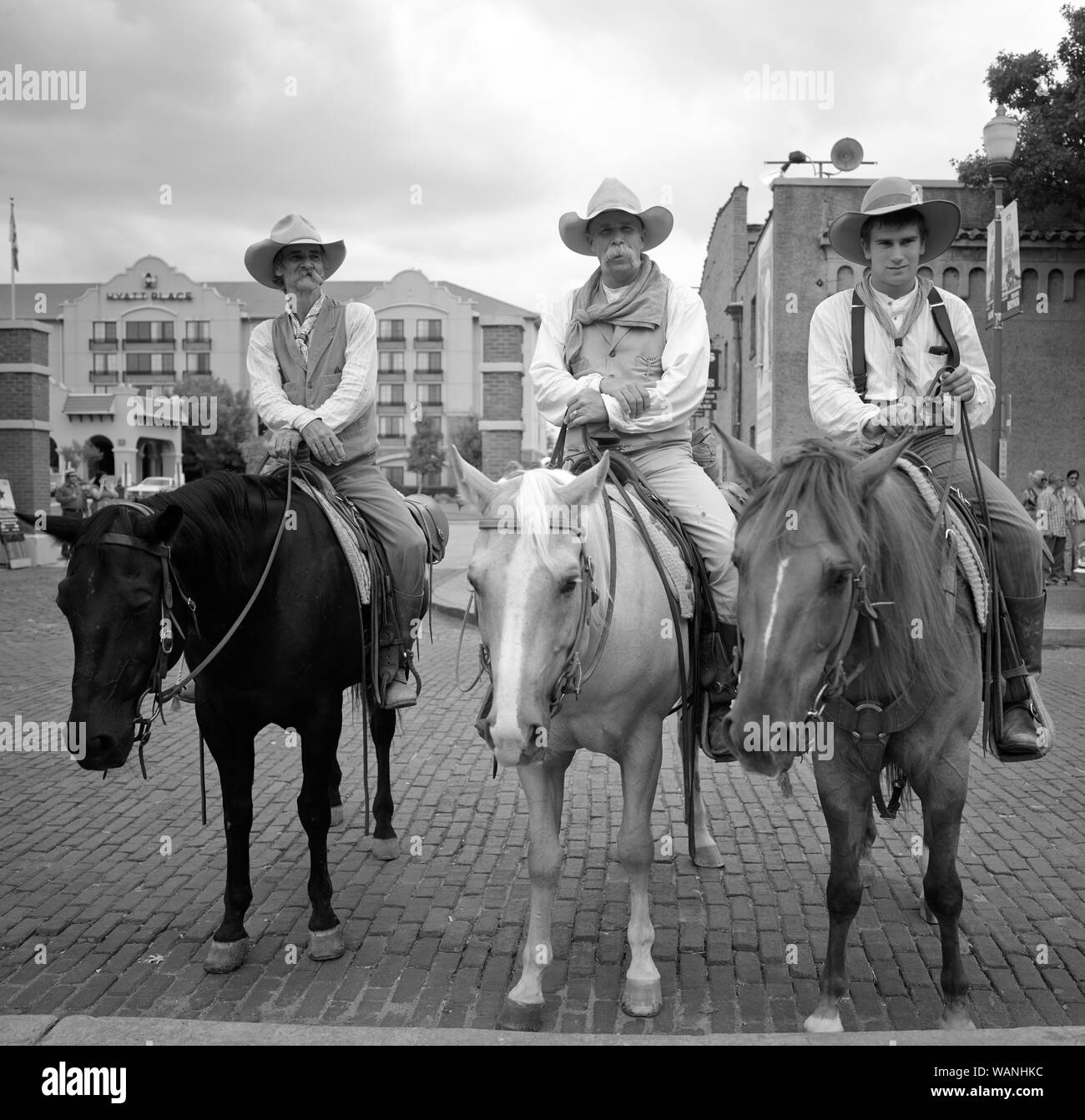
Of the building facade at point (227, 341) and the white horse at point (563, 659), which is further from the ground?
the building facade at point (227, 341)

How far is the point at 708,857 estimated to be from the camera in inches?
199

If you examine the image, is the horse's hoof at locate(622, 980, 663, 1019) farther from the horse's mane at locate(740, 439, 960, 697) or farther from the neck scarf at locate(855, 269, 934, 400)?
the neck scarf at locate(855, 269, 934, 400)

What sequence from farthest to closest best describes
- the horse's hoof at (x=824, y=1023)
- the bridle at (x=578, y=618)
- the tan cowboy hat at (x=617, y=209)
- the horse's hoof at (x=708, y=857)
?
1. the horse's hoof at (x=708, y=857)
2. the tan cowboy hat at (x=617, y=209)
3. the horse's hoof at (x=824, y=1023)
4. the bridle at (x=578, y=618)

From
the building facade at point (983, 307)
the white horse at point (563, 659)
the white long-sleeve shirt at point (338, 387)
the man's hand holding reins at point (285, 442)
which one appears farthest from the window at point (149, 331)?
the white horse at point (563, 659)

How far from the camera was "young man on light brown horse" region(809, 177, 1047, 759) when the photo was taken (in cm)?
369

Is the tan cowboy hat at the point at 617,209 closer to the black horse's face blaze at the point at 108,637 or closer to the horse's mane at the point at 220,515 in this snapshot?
the horse's mane at the point at 220,515

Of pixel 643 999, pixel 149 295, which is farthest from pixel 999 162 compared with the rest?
pixel 149 295

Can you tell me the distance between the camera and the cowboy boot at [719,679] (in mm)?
4027

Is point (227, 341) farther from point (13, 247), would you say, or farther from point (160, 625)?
point (160, 625)

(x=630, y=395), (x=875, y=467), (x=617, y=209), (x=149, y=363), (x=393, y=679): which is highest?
(x=149, y=363)

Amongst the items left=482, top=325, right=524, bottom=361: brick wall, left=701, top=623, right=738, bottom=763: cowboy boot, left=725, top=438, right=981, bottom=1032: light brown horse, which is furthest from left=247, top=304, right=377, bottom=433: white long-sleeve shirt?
left=482, top=325, right=524, bottom=361: brick wall

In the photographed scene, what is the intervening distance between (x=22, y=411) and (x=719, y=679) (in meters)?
22.8

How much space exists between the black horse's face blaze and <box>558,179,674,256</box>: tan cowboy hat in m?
2.50

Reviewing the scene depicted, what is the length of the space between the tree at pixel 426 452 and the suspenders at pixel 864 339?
61.4 meters
